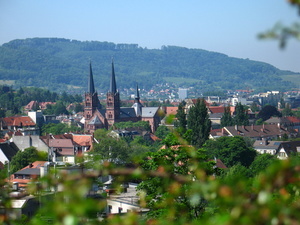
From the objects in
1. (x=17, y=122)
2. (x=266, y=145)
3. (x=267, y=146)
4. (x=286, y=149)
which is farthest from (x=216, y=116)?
(x=286, y=149)

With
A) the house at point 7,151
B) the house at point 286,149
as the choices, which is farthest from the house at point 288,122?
the house at point 7,151

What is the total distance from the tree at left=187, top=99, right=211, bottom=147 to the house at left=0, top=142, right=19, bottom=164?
14331 millimetres

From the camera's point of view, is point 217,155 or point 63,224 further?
point 217,155

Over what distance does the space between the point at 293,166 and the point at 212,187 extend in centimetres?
36

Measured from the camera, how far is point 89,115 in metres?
90.0

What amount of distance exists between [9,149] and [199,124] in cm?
1612

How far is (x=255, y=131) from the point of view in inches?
2719

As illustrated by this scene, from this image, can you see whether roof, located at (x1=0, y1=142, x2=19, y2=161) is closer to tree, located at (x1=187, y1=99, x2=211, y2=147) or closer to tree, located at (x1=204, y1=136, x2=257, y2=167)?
tree, located at (x1=204, y1=136, x2=257, y2=167)

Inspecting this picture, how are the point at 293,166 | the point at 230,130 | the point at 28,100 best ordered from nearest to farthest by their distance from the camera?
the point at 293,166 → the point at 230,130 → the point at 28,100

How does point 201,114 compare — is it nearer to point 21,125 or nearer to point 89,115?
point 21,125

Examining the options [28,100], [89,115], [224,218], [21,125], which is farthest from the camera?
[28,100]

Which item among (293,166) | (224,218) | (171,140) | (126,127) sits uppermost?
(293,166)

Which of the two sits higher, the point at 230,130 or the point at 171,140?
the point at 171,140

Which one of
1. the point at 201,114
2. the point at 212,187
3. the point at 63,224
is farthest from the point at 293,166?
the point at 201,114
